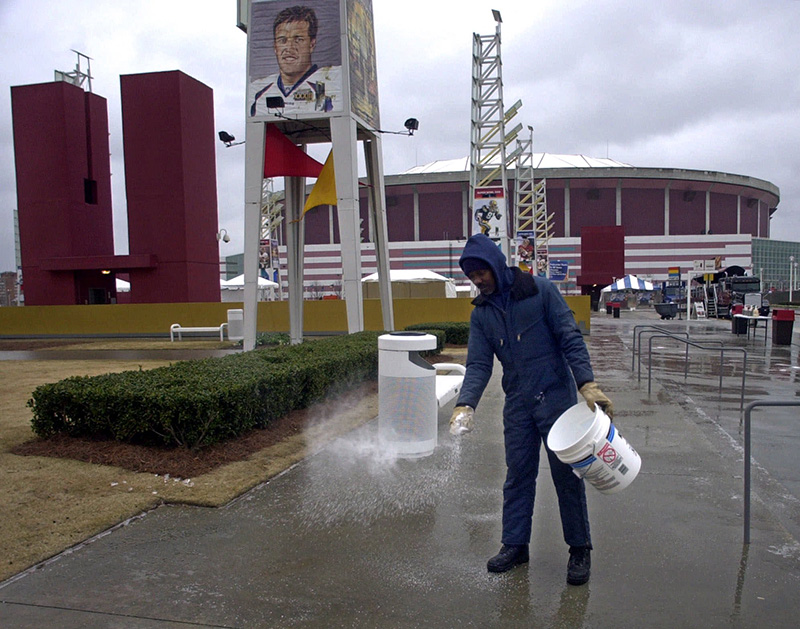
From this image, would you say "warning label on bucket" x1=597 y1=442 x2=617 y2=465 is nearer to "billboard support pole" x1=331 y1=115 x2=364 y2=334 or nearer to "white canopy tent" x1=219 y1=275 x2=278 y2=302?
"billboard support pole" x1=331 y1=115 x2=364 y2=334

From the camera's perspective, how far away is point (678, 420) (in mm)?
8438

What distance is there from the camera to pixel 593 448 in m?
3.50

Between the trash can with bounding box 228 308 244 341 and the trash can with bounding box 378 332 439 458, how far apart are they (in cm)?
1701

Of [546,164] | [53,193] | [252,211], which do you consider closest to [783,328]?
[252,211]

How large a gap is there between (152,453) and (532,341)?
160 inches

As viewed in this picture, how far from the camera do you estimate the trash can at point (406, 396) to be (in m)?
6.35

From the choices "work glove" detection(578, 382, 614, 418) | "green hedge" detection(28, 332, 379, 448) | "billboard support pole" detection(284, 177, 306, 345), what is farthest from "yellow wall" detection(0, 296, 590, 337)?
"work glove" detection(578, 382, 614, 418)

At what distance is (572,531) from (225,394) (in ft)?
12.5

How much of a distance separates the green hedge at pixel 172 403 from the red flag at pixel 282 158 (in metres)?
8.23

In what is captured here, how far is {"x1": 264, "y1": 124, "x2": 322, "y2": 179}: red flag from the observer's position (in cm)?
1522

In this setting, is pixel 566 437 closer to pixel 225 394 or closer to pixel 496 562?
pixel 496 562

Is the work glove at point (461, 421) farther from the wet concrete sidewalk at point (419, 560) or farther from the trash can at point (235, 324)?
the trash can at point (235, 324)

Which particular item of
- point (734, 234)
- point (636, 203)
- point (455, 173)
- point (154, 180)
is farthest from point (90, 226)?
point (734, 234)

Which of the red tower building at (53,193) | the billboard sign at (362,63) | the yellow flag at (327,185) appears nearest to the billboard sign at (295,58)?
the billboard sign at (362,63)
